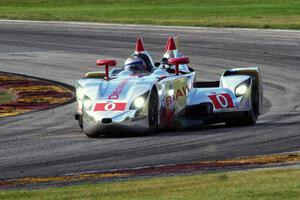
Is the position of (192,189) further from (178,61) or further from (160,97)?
(178,61)

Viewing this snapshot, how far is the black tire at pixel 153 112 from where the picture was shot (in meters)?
16.8

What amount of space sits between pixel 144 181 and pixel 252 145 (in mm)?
3636

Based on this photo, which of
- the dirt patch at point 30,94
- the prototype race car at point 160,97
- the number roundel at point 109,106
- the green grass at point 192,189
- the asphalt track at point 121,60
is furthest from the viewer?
the dirt patch at point 30,94

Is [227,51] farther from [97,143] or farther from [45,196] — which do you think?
[45,196]

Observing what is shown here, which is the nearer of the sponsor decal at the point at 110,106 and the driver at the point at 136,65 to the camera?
the sponsor decal at the point at 110,106

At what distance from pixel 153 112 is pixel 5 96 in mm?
8060

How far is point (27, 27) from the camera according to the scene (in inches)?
1785

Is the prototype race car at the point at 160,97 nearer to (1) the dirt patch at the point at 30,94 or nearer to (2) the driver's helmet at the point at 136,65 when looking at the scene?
(2) the driver's helmet at the point at 136,65

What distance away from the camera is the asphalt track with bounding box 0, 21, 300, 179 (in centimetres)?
1437

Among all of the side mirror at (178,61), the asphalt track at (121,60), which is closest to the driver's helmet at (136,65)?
the side mirror at (178,61)

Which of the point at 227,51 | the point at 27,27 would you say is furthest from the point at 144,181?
the point at 27,27

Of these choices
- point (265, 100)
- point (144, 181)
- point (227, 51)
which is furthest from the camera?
point (227, 51)

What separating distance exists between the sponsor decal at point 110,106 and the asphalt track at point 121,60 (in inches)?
18.8

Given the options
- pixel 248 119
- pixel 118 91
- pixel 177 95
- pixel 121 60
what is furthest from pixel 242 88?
pixel 121 60
